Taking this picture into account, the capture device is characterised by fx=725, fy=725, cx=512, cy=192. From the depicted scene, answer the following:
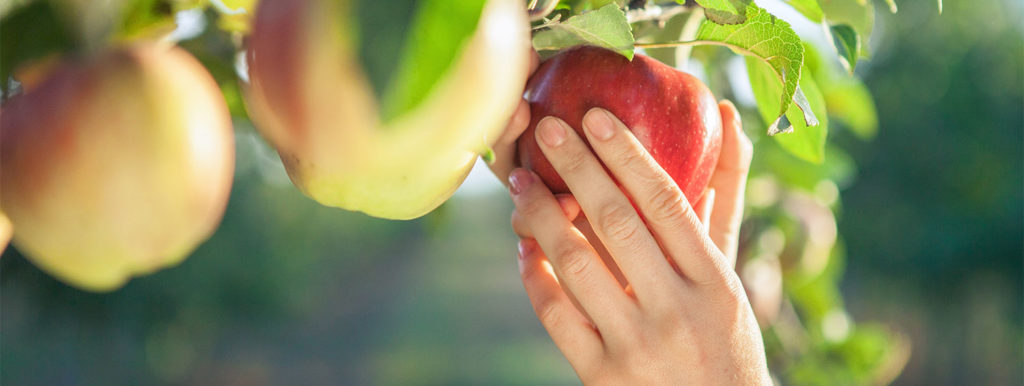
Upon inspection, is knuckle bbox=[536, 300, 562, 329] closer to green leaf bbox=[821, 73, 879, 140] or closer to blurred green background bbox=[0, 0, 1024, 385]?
green leaf bbox=[821, 73, 879, 140]

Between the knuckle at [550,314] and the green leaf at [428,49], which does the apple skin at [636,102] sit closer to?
the knuckle at [550,314]

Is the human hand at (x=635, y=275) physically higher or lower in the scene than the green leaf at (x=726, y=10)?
lower

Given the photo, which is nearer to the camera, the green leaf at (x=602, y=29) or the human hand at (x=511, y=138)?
the green leaf at (x=602, y=29)

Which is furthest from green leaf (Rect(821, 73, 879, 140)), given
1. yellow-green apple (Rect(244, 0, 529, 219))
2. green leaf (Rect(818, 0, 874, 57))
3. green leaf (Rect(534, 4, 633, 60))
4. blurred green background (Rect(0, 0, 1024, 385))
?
blurred green background (Rect(0, 0, 1024, 385))

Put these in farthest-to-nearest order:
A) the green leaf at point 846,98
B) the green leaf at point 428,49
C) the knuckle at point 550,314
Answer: the green leaf at point 846,98 → the knuckle at point 550,314 → the green leaf at point 428,49

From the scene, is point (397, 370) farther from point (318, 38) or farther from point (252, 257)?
point (318, 38)

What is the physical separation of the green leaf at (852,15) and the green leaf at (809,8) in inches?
2.1

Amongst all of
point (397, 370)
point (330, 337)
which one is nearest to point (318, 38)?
point (397, 370)

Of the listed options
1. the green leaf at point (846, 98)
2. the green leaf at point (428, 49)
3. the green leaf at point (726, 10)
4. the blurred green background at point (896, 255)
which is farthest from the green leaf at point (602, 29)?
the blurred green background at point (896, 255)

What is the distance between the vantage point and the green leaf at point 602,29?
0.33 m

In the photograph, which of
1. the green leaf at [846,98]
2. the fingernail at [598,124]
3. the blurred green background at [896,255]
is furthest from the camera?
the blurred green background at [896,255]

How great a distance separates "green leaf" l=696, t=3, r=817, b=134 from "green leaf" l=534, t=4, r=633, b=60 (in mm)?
81

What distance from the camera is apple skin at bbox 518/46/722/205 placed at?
0.45 metres

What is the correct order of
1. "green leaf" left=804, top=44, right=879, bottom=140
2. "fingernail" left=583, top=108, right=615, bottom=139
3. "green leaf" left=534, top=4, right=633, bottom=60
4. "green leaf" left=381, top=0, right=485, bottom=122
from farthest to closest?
"green leaf" left=804, top=44, right=879, bottom=140, "fingernail" left=583, top=108, right=615, bottom=139, "green leaf" left=534, top=4, right=633, bottom=60, "green leaf" left=381, top=0, right=485, bottom=122
